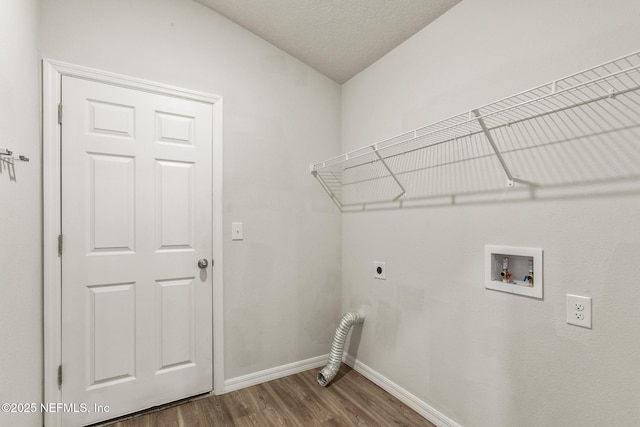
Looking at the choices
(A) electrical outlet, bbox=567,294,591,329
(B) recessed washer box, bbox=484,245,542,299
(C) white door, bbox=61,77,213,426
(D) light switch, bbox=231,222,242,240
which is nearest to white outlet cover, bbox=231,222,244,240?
(D) light switch, bbox=231,222,242,240

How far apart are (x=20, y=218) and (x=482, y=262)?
2172 millimetres

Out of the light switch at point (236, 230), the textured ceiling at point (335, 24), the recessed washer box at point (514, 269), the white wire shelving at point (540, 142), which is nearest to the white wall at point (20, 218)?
the light switch at point (236, 230)

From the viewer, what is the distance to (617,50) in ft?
3.65

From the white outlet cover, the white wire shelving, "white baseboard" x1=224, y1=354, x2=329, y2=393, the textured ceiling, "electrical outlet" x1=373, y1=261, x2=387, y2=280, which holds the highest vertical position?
the textured ceiling

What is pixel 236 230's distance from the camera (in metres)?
2.16

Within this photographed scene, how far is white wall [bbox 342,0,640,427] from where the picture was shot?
3.67 ft

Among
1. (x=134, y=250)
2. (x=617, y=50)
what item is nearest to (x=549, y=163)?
(x=617, y=50)

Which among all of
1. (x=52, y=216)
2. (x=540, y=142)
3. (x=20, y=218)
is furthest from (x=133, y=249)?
(x=540, y=142)

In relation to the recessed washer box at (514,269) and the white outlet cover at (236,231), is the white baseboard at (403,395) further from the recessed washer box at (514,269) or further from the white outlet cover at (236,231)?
the white outlet cover at (236,231)

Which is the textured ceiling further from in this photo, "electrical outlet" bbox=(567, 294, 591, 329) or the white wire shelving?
"electrical outlet" bbox=(567, 294, 591, 329)

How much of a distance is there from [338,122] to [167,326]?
200 centimetres

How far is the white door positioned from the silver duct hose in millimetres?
785

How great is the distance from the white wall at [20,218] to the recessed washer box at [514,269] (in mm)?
2062

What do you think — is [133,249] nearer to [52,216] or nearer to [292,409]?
[52,216]
